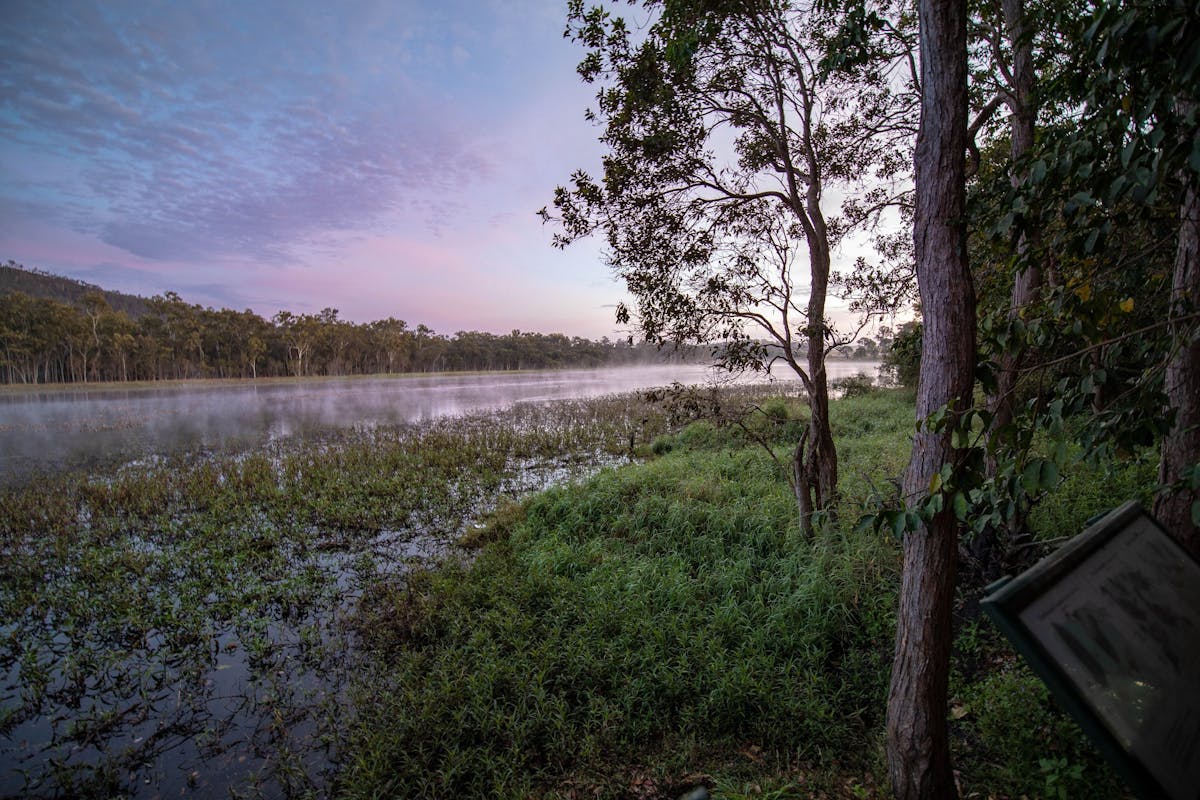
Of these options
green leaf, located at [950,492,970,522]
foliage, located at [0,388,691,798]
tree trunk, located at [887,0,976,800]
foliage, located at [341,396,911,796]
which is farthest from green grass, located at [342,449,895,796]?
green leaf, located at [950,492,970,522]

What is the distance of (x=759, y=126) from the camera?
18.5ft

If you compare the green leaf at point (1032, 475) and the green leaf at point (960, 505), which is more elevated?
the green leaf at point (1032, 475)

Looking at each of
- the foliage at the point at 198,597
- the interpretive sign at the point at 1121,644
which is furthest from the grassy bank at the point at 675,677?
the interpretive sign at the point at 1121,644

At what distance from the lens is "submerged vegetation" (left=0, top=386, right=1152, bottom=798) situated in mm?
3209

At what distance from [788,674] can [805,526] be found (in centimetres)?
222

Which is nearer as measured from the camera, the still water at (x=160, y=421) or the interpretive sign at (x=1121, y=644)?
the interpretive sign at (x=1121, y=644)

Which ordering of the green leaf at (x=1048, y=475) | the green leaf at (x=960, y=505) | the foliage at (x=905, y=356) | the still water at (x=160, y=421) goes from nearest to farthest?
the green leaf at (x=1048, y=475) < the green leaf at (x=960, y=505) < the foliage at (x=905, y=356) < the still water at (x=160, y=421)

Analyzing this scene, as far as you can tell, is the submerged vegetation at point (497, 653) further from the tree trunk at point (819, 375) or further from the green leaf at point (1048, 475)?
the green leaf at point (1048, 475)

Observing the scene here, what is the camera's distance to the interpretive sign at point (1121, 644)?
4.56 feet

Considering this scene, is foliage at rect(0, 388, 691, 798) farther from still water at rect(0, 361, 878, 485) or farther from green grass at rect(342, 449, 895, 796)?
still water at rect(0, 361, 878, 485)

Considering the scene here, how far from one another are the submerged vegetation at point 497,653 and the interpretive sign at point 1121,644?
4.68 ft

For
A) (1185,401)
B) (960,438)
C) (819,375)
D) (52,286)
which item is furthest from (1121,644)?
(52,286)

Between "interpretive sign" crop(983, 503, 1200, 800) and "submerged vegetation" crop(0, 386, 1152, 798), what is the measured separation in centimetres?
143

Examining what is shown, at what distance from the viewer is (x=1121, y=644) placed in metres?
1.56
